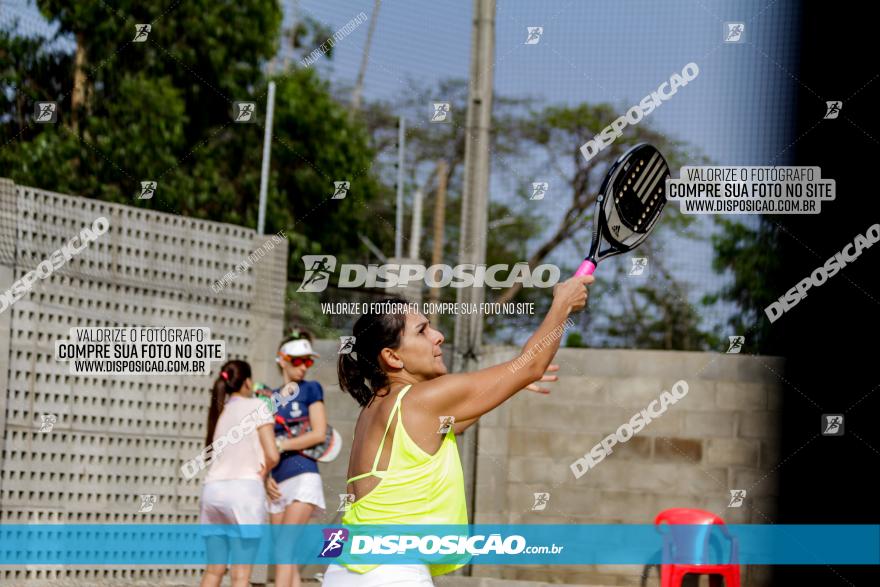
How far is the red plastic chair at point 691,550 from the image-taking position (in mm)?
8789

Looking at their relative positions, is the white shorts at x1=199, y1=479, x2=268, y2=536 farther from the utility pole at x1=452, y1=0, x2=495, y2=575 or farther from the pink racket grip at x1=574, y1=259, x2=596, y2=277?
the pink racket grip at x1=574, y1=259, x2=596, y2=277

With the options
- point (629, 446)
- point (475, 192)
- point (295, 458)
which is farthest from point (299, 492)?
point (475, 192)

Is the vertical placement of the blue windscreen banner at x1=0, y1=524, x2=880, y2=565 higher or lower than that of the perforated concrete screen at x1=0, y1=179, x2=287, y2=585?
lower

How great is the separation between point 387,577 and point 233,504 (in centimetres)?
350

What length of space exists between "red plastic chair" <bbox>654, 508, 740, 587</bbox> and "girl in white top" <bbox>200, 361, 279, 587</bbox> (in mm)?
2937

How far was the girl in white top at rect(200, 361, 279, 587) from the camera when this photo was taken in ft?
24.1

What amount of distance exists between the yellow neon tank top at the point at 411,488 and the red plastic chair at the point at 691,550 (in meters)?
4.93

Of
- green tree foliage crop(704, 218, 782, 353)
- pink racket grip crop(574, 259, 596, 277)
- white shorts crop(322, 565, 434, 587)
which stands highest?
green tree foliage crop(704, 218, 782, 353)

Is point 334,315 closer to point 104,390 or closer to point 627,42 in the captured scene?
point 104,390

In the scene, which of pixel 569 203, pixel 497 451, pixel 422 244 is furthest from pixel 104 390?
pixel 422 244

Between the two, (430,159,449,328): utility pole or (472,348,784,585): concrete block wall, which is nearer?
(472,348,784,585): concrete block wall

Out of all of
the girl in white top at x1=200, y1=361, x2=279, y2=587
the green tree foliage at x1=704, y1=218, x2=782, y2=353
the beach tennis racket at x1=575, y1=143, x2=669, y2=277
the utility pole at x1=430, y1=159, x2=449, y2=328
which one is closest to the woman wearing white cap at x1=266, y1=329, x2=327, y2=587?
the girl in white top at x1=200, y1=361, x2=279, y2=587

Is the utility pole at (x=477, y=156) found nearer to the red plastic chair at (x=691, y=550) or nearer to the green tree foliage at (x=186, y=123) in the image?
the red plastic chair at (x=691, y=550)

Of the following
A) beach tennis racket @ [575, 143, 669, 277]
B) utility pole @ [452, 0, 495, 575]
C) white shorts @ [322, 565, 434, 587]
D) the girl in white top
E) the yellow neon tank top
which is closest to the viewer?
white shorts @ [322, 565, 434, 587]
